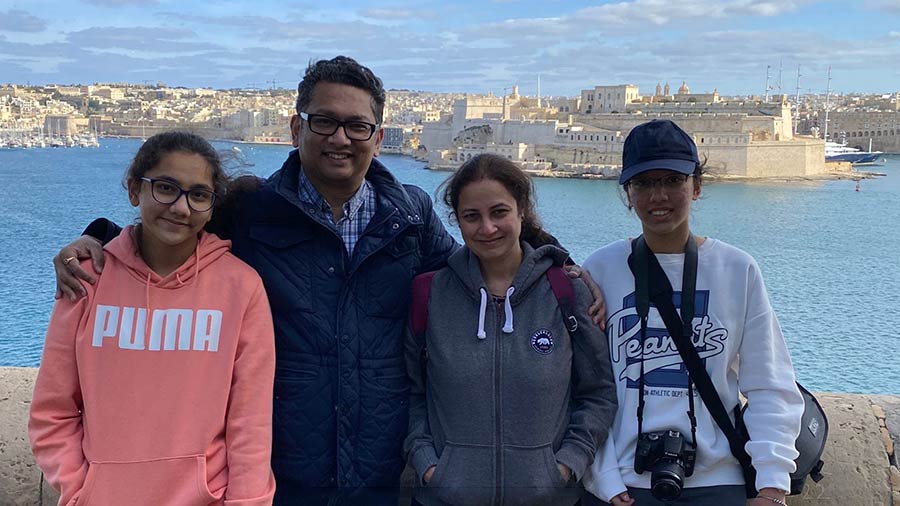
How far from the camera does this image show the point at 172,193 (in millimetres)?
1188

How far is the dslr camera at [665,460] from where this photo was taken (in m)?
1.16

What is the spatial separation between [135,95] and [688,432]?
99517 millimetres

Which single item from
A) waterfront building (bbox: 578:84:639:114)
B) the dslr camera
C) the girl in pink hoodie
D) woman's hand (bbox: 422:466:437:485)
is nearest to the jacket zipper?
woman's hand (bbox: 422:466:437:485)

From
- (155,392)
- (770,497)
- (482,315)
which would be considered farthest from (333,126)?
(770,497)

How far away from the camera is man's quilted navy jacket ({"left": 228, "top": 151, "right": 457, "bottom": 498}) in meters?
1.24

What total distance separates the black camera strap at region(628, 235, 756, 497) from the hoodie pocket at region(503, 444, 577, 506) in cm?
17

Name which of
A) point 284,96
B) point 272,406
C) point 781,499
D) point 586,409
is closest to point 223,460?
point 272,406

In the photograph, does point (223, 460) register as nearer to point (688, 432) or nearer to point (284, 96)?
point (688, 432)

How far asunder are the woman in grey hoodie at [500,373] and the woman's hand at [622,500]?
6 centimetres

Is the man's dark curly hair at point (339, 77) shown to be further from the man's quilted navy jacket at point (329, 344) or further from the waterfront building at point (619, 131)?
the waterfront building at point (619, 131)

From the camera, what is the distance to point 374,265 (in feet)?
4.24

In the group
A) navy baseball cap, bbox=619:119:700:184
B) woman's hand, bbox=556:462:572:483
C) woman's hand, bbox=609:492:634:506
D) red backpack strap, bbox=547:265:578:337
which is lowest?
woman's hand, bbox=609:492:634:506

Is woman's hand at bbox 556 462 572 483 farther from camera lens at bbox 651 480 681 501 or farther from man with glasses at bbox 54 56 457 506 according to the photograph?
man with glasses at bbox 54 56 457 506

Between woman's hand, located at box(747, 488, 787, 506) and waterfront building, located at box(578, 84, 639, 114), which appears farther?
waterfront building, located at box(578, 84, 639, 114)
